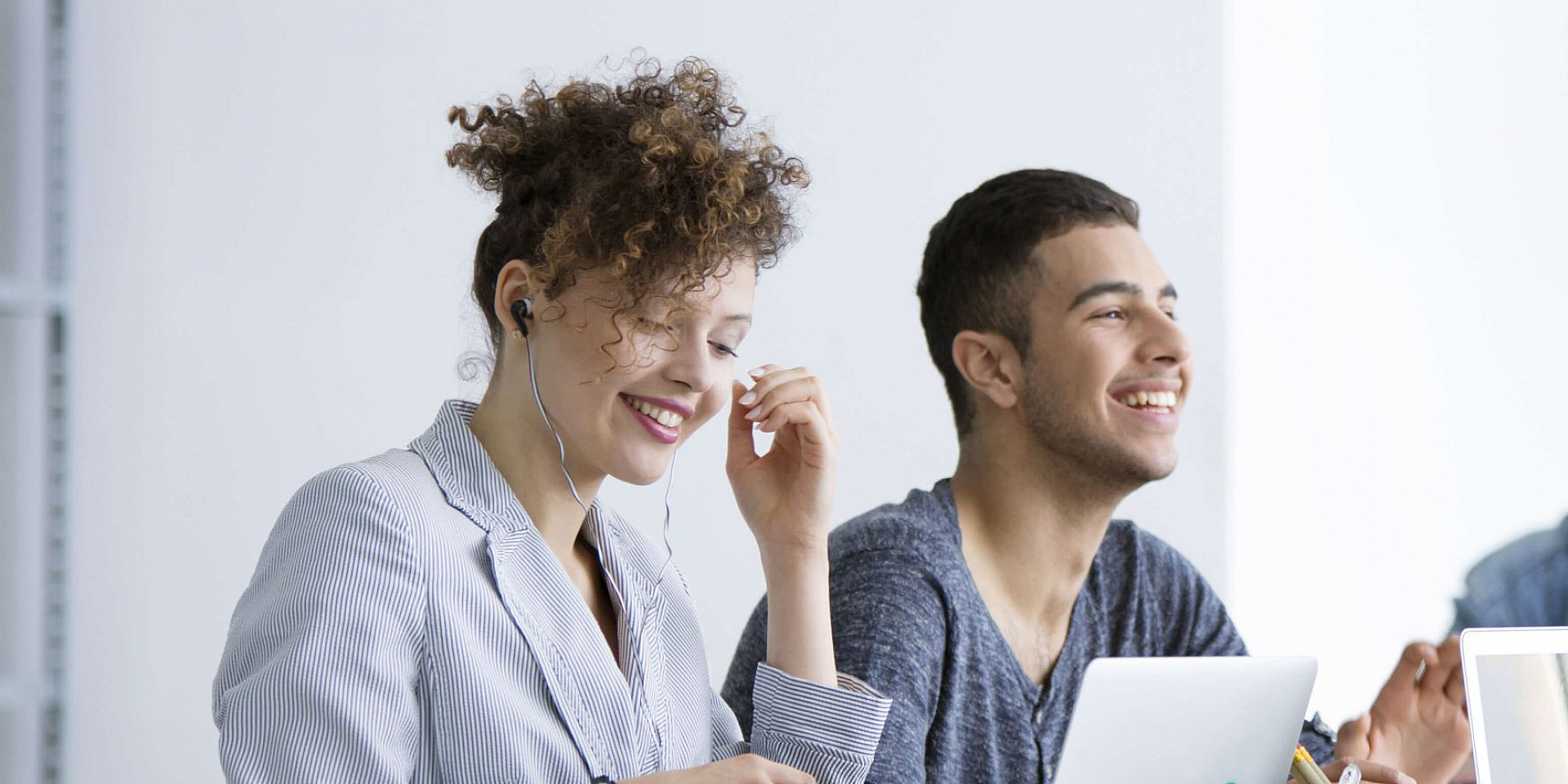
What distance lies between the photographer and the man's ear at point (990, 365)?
1.39 meters

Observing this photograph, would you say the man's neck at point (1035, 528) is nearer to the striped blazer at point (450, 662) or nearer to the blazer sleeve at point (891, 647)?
the blazer sleeve at point (891, 647)

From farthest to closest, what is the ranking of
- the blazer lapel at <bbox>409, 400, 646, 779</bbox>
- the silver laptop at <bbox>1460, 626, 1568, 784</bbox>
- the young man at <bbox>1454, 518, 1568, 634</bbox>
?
the young man at <bbox>1454, 518, 1568, 634</bbox> < the silver laptop at <bbox>1460, 626, 1568, 784</bbox> < the blazer lapel at <bbox>409, 400, 646, 779</bbox>

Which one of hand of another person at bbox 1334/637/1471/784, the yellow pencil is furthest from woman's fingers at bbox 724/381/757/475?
hand of another person at bbox 1334/637/1471/784

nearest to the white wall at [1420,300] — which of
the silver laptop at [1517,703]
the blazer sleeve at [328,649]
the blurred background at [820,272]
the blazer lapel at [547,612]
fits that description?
the blurred background at [820,272]

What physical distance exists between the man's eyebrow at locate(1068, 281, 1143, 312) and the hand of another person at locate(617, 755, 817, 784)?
651 millimetres

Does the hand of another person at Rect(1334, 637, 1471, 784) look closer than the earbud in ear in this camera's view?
No

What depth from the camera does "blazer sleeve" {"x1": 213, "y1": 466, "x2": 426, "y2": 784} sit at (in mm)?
754

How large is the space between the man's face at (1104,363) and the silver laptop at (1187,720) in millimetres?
327

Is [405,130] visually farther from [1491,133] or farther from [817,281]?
[1491,133]

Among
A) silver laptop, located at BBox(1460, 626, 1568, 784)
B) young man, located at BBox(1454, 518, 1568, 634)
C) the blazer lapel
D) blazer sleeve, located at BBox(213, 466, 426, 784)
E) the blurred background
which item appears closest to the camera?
blazer sleeve, located at BBox(213, 466, 426, 784)

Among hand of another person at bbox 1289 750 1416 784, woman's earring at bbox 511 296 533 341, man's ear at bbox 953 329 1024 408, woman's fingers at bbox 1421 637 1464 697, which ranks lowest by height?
hand of another person at bbox 1289 750 1416 784

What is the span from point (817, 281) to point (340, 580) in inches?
55.3

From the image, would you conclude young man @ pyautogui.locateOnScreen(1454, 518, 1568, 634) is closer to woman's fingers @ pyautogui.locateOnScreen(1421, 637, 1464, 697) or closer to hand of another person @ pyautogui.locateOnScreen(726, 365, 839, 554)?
woman's fingers @ pyautogui.locateOnScreen(1421, 637, 1464, 697)

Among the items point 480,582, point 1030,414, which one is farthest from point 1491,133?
point 480,582
